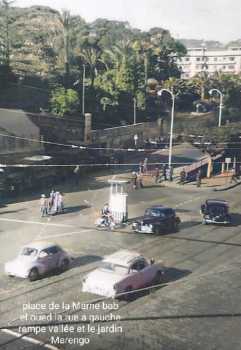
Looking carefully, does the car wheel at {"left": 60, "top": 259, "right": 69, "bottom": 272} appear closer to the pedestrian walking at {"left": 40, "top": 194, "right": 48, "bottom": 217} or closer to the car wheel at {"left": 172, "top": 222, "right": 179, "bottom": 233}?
the car wheel at {"left": 172, "top": 222, "right": 179, "bottom": 233}

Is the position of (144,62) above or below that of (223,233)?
above

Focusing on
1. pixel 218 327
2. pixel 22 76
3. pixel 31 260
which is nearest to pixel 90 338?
pixel 218 327

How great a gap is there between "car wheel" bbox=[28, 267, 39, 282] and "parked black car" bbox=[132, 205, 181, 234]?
10.1 metres

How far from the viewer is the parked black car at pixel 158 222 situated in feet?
109

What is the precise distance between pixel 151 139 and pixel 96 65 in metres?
22.5

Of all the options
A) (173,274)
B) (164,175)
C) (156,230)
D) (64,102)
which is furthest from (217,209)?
(64,102)

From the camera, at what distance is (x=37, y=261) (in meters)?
24.7

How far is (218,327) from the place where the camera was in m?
19.2

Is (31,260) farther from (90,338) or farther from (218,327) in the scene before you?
(218,327)

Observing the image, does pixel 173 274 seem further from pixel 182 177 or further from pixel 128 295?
pixel 182 177

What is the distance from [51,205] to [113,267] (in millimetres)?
16140

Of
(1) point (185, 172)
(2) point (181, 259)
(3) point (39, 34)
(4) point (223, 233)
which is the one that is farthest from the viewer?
(3) point (39, 34)

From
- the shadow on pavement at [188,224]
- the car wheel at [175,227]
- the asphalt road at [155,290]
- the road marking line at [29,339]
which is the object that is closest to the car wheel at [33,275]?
the asphalt road at [155,290]

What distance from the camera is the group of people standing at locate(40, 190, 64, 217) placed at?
37562 millimetres
